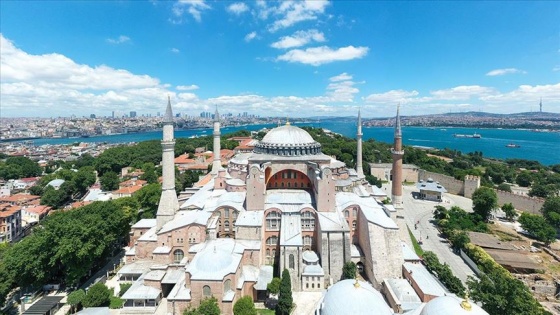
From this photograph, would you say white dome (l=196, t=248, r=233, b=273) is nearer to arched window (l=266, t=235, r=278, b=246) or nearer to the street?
arched window (l=266, t=235, r=278, b=246)

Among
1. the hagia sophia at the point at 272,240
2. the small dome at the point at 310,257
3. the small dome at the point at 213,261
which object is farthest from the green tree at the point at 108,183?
the small dome at the point at 310,257

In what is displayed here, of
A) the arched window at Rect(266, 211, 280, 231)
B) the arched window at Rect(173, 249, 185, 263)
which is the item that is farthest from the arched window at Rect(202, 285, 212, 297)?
the arched window at Rect(266, 211, 280, 231)

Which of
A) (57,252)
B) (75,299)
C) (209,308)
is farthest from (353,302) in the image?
(57,252)

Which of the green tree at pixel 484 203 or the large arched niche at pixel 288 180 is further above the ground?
the large arched niche at pixel 288 180

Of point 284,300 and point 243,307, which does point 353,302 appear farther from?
point 243,307

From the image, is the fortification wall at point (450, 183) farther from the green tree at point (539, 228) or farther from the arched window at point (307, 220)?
the arched window at point (307, 220)

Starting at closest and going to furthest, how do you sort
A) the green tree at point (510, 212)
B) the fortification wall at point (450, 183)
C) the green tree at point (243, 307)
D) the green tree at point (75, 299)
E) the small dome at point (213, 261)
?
the green tree at point (243, 307)
the small dome at point (213, 261)
the green tree at point (75, 299)
the green tree at point (510, 212)
the fortification wall at point (450, 183)
